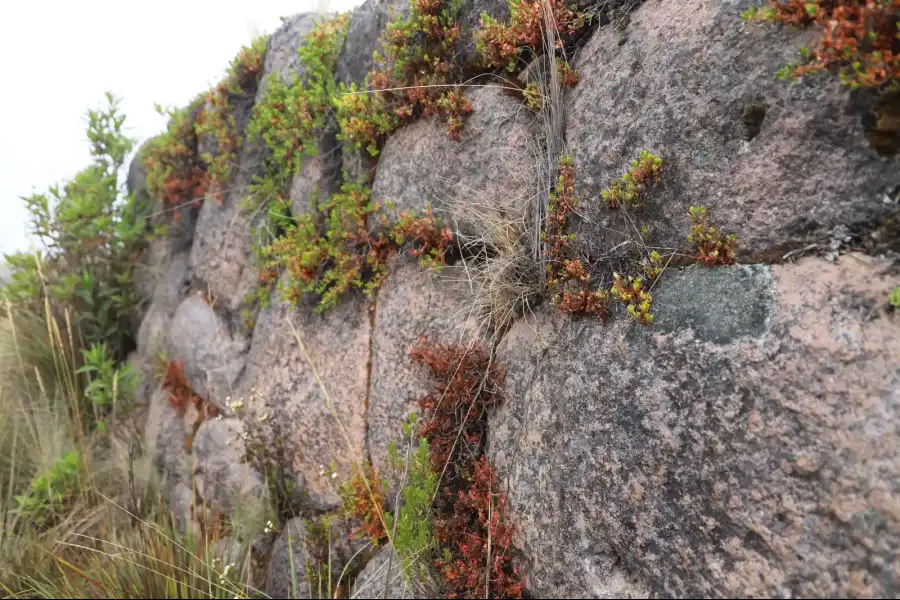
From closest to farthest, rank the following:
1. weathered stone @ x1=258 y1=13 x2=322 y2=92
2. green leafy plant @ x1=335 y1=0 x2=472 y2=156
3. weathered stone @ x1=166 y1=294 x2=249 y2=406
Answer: green leafy plant @ x1=335 y1=0 x2=472 y2=156 < weathered stone @ x1=166 y1=294 x2=249 y2=406 < weathered stone @ x1=258 y1=13 x2=322 y2=92

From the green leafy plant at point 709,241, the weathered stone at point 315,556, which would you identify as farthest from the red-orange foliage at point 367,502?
the green leafy plant at point 709,241

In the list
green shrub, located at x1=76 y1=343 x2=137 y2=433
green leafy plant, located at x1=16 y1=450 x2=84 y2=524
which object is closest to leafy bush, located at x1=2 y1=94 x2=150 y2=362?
green shrub, located at x1=76 y1=343 x2=137 y2=433

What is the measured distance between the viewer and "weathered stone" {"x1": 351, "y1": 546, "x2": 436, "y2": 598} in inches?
104

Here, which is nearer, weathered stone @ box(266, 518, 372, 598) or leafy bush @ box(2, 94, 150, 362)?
weathered stone @ box(266, 518, 372, 598)

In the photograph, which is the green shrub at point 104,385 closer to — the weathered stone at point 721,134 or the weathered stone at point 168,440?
the weathered stone at point 168,440

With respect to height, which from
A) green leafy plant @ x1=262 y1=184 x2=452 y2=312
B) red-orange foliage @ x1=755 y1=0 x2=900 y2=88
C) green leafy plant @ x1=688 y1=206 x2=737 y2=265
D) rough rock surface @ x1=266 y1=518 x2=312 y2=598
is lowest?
rough rock surface @ x1=266 y1=518 x2=312 y2=598

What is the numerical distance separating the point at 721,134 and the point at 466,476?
1965 millimetres

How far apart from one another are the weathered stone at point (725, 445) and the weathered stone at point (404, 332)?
→ 748 millimetres

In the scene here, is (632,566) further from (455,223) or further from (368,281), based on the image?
(368,281)

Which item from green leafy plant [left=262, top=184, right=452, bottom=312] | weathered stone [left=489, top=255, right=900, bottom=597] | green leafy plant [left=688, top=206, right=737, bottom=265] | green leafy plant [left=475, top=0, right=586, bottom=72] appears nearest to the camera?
weathered stone [left=489, top=255, right=900, bottom=597]

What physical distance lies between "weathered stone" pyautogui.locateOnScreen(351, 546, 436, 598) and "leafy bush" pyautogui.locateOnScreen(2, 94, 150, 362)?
4.06 metres

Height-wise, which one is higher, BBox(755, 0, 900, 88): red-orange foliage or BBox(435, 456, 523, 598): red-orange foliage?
BBox(755, 0, 900, 88): red-orange foliage

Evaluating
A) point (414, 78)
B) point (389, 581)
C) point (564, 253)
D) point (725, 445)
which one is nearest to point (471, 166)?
point (414, 78)

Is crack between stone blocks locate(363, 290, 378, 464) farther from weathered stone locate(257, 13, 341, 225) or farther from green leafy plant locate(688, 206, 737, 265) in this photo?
green leafy plant locate(688, 206, 737, 265)
